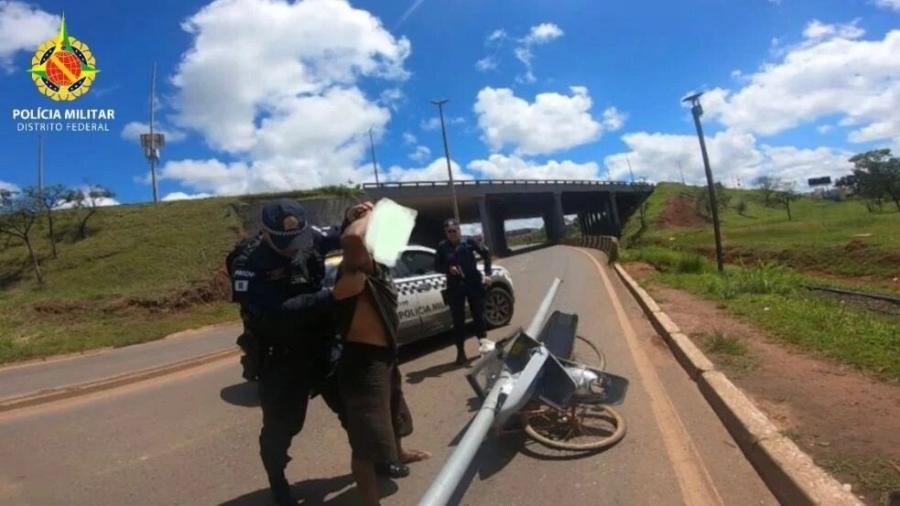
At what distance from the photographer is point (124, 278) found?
23.8m

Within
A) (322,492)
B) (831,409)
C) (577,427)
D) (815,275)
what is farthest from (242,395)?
(815,275)

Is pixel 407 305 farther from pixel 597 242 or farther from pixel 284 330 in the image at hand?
pixel 597 242

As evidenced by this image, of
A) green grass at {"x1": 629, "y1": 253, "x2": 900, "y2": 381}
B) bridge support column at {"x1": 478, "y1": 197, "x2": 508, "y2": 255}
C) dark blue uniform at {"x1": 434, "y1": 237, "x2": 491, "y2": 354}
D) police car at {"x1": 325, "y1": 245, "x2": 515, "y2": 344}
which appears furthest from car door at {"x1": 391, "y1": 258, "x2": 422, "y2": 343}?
bridge support column at {"x1": 478, "y1": 197, "x2": 508, "y2": 255}

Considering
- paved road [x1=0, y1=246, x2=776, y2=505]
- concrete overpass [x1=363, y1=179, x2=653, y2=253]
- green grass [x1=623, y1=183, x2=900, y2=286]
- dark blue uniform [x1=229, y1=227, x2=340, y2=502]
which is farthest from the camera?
concrete overpass [x1=363, y1=179, x2=653, y2=253]

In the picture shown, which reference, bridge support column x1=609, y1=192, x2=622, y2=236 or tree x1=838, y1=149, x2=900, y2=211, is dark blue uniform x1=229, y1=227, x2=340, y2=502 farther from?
bridge support column x1=609, y1=192, x2=622, y2=236

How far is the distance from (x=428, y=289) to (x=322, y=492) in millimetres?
4428

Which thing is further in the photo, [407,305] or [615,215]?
[615,215]

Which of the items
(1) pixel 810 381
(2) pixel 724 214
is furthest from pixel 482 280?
(2) pixel 724 214

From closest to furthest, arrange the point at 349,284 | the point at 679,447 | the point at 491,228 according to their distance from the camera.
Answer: the point at 349,284 < the point at 679,447 < the point at 491,228

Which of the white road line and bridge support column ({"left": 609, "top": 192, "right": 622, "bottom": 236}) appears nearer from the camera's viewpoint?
the white road line

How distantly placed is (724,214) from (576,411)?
263ft

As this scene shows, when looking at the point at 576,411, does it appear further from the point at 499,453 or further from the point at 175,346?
the point at 175,346

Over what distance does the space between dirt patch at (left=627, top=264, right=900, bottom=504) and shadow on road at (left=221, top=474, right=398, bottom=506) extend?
2.64m

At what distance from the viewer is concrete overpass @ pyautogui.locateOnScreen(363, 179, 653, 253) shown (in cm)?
4491
